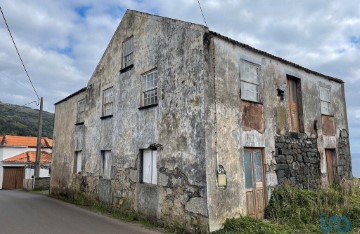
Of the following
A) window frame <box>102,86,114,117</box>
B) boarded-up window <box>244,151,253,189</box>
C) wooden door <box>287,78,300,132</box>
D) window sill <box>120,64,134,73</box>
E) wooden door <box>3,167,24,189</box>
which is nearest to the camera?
boarded-up window <box>244,151,253,189</box>

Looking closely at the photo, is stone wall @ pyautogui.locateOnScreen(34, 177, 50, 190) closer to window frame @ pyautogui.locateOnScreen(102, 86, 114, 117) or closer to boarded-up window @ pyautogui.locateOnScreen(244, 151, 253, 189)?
window frame @ pyautogui.locateOnScreen(102, 86, 114, 117)

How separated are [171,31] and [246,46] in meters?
2.66

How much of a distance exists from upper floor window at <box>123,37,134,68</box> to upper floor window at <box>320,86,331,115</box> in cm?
909

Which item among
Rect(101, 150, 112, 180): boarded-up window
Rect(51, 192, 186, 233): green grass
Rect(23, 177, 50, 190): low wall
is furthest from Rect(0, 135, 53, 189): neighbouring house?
Rect(101, 150, 112, 180): boarded-up window

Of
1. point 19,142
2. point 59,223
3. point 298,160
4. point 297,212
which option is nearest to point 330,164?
point 298,160

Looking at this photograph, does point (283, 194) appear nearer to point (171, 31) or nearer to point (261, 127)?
point (261, 127)

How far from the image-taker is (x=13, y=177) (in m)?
33.2

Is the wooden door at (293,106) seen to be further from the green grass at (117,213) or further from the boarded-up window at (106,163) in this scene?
the boarded-up window at (106,163)

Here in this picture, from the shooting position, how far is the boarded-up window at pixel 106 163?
42.5ft

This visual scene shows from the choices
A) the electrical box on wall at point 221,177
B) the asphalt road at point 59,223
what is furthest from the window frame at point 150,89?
the asphalt road at point 59,223

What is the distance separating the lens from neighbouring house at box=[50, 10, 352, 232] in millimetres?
8438

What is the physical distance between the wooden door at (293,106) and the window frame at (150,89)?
5.55 meters

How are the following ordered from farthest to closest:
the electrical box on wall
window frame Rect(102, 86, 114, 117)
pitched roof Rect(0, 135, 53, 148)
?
pitched roof Rect(0, 135, 53, 148) < window frame Rect(102, 86, 114, 117) < the electrical box on wall
